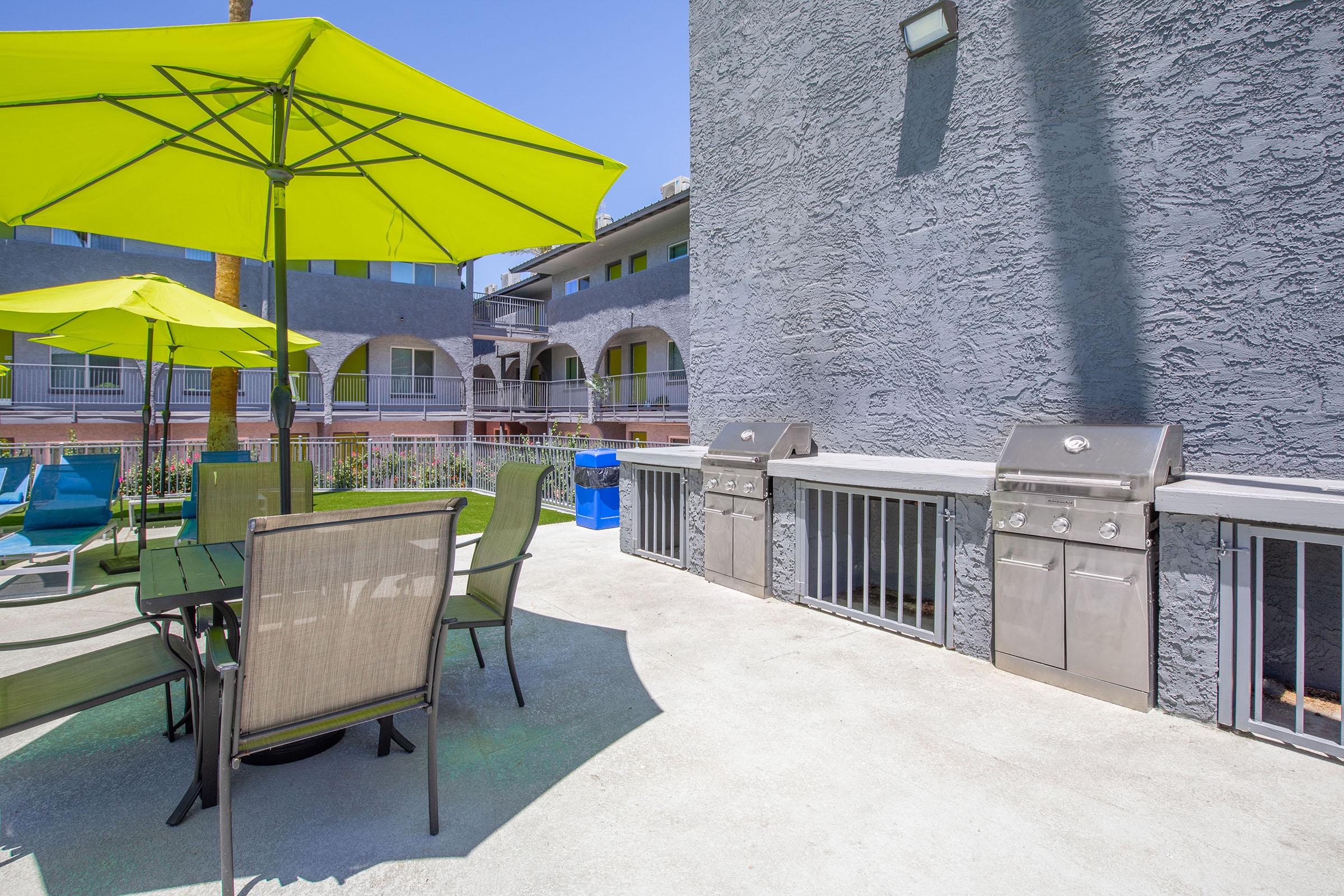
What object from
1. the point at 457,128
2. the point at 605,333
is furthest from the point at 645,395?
the point at 457,128

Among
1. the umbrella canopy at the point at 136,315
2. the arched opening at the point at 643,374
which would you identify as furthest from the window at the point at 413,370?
the umbrella canopy at the point at 136,315

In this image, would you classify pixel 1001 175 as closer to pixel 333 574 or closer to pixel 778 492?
pixel 778 492

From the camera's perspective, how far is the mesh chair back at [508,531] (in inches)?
133

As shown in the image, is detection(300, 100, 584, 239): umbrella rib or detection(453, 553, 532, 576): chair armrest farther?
detection(300, 100, 584, 239): umbrella rib

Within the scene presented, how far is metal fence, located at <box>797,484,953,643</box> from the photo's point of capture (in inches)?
161

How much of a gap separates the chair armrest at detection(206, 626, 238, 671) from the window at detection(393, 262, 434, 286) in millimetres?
19842

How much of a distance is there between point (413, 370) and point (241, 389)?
5345mm

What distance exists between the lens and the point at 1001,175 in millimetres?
4727

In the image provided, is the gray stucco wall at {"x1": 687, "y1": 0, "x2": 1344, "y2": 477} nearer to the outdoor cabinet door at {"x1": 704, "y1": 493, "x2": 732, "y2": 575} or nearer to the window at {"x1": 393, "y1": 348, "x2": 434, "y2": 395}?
the outdoor cabinet door at {"x1": 704, "y1": 493, "x2": 732, "y2": 575}

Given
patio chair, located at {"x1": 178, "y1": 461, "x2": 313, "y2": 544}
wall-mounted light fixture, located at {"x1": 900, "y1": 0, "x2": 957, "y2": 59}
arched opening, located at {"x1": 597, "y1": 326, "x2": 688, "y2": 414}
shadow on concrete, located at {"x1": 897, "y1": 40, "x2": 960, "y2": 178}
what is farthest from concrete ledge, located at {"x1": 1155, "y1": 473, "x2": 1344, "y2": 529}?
arched opening, located at {"x1": 597, "y1": 326, "x2": 688, "y2": 414}

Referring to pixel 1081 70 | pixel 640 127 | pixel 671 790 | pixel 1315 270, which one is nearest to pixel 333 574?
pixel 671 790

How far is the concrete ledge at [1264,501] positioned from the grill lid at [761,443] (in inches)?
96.1

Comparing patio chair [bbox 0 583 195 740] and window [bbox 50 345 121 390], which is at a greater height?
window [bbox 50 345 121 390]

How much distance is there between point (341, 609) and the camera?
6.86ft
